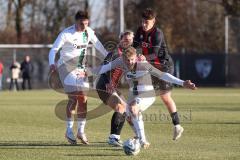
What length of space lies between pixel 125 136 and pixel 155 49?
80.6 inches

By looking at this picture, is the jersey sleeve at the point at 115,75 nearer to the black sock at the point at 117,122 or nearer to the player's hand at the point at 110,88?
the player's hand at the point at 110,88

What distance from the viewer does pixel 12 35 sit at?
2073 inches

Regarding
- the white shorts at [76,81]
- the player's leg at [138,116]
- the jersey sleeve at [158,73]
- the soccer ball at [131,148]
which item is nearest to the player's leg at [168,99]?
the jersey sleeve at [158,73]

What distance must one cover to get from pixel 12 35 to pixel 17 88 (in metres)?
14.0

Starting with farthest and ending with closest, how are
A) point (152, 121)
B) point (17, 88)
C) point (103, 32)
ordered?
point (103, 32) < point (17, 88) < point (152, 121)

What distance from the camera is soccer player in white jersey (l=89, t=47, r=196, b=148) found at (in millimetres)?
11025

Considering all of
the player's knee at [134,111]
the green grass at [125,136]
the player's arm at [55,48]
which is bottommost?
the green grass at [125,136]

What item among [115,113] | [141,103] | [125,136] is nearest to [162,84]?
[115,113]

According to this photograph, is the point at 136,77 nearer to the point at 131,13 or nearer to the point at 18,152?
the point at 18,152

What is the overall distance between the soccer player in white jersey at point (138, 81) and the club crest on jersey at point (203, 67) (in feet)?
101

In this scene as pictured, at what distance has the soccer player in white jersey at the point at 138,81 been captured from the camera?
11025 mm

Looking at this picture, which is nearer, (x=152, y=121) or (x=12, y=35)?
(x=152, y=121)

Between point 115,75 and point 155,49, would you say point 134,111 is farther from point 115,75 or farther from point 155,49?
point 155,49

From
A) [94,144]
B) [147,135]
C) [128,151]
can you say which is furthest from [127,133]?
[128,151]
